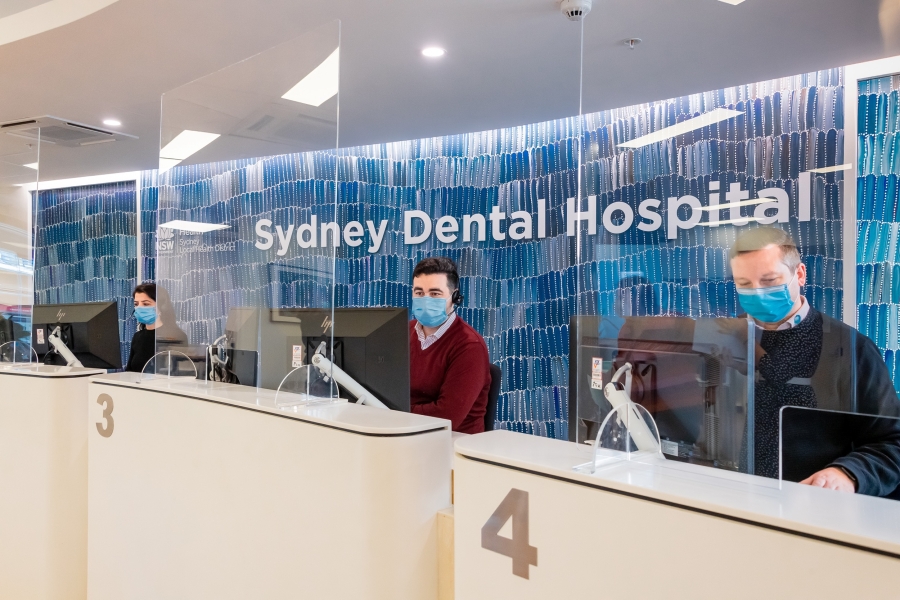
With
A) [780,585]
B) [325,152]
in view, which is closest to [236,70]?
[325,152]

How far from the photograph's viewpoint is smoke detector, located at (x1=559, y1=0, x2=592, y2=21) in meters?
2.88

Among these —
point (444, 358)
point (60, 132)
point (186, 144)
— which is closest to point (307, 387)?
point (444, 358)

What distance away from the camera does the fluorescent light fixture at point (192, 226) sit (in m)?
2.74

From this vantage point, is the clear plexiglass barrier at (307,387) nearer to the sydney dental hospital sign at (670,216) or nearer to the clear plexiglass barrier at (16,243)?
the sydney dental hospital sign at (670,216)

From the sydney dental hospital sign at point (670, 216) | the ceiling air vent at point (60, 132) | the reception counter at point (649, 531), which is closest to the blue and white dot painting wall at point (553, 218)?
the sydney dental hospital sign at point (670, 216)

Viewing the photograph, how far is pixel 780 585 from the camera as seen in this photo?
975 millimetres

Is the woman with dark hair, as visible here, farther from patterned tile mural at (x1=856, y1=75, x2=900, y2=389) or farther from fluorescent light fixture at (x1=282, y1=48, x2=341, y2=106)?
patterned tile mural at (x1=856, y1=75, x2=900, y2=389)

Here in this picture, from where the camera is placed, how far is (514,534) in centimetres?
136

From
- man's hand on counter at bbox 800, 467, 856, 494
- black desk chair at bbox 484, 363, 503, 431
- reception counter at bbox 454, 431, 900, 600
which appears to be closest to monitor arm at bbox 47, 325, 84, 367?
black desk chair at bbox 484, 363, 503, 431

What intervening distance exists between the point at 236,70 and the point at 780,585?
2.60m

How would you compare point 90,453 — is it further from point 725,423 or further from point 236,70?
point 725,423

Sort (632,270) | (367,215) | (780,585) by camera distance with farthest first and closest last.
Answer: (367,215)
(632,270)
(780,585)

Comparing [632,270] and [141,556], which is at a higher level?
[632,270]

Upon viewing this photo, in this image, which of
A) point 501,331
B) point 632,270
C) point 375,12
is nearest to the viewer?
point 632,270
